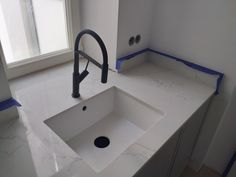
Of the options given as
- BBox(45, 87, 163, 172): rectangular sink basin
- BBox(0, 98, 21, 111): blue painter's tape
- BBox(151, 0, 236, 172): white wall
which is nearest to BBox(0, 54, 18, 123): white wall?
BBox(0, 98, 21, 111): blue painter's tape

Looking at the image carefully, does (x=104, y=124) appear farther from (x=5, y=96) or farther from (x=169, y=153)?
(x=5, y=96)

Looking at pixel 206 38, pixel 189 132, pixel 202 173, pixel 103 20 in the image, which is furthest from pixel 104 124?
pixel 202 173

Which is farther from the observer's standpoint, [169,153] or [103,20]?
[103,20]

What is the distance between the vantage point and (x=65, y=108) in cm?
93

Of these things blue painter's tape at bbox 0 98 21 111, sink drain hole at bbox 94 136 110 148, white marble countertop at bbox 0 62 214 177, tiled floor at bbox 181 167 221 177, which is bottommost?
tiled floor at bbox 181 167 221 177

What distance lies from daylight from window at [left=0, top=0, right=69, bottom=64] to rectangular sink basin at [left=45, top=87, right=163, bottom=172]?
477 mm

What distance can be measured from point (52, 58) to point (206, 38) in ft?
3.07

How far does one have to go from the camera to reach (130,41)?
4.12 ft

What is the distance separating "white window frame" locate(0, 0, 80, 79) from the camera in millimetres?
1120

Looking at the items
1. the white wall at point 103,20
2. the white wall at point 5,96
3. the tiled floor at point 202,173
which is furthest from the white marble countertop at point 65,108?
the tiled floor at point 202,173

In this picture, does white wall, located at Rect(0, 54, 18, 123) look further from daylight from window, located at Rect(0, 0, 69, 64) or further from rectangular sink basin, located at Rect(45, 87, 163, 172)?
daylight from window, located at Rect(0, 0, 69, 64)

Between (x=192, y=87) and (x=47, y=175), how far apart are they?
2.93 ft

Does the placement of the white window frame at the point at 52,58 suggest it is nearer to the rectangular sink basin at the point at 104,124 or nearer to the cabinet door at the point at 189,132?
the rectangular sink basin at the point at 104,124

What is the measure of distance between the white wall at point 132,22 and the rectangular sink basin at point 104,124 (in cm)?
29
